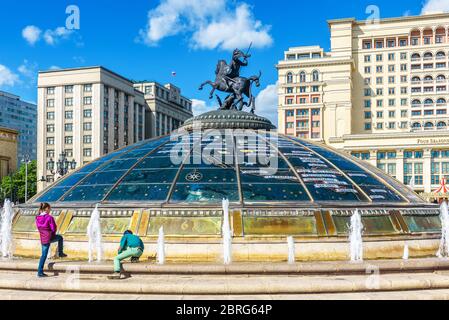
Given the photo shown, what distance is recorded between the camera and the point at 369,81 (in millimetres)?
78750

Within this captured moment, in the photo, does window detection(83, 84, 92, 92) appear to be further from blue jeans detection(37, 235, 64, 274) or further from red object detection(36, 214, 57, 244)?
red object detection(36, 214, 57, 244)

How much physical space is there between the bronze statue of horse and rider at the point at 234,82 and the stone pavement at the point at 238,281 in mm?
6793

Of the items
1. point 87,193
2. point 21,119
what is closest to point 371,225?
point 87,193

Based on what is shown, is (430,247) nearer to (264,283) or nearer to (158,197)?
(264,283)

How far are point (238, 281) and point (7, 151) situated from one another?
71.1 meters

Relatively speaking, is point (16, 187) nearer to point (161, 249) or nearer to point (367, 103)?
point (367, 103)

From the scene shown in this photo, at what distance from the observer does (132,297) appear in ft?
23.8

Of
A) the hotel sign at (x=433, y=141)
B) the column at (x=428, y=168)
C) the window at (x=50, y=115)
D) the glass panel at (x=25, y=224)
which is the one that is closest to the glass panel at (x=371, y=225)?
the glass panel at (x=25, y=224)

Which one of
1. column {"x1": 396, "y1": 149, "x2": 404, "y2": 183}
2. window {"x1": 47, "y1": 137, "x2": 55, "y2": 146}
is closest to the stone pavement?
column {"x1": 396, "y1": 149, "x2": 404, "y2": 183}

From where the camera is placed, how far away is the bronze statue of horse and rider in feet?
45.8

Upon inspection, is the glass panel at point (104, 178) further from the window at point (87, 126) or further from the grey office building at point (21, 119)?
the grey office building at point (21, 119)

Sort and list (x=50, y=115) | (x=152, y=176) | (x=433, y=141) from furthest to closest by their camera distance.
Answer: (x=50, y=115), (x=433, y=141), (x=152, y=176)

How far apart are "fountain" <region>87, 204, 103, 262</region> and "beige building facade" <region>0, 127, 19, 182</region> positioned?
6582 centimetres

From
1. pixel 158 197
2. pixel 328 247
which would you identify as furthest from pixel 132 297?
pixel 328 247
